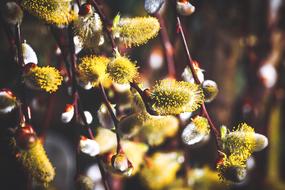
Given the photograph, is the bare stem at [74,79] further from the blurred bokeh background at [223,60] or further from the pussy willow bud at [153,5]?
the blurred bokeh background at [223,60]

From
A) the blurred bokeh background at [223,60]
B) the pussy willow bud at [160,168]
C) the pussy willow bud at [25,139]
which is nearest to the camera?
the pussy willow bud at [25,139]

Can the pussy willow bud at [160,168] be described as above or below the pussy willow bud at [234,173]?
below

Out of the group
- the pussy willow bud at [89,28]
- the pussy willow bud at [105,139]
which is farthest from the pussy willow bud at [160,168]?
the pussy willow bud at [89,28]

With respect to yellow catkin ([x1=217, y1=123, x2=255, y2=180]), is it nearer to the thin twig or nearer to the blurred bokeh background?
the thin twig

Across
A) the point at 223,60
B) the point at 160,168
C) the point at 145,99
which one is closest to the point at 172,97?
the point at 145,99

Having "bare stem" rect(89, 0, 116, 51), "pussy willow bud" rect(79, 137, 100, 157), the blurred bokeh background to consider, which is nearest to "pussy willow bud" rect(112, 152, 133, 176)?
"pussy willow bud" rect(79, 137, 100, 157)

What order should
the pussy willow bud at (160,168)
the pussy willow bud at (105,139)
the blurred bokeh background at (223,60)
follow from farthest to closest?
the blurred bokeh background at (223,60)
the pussy willow bud at (160,168)
the pussy willow bud at (105,139)

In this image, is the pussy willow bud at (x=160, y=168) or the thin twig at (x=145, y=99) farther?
the pussy willow bud at (x=160, y=168)
